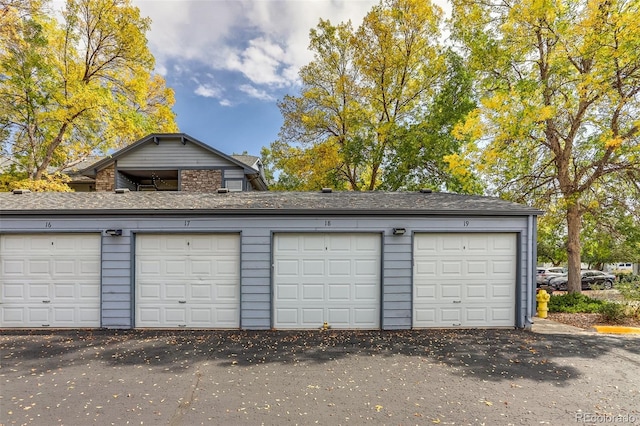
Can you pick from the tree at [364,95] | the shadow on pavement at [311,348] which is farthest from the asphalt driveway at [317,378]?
the tree at [364,95]

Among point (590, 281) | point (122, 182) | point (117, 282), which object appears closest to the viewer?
point (117, 282)

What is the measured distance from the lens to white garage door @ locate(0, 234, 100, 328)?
687cm

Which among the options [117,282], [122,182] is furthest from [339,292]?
[122,182]

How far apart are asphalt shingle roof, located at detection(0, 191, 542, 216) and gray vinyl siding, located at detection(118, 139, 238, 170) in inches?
173

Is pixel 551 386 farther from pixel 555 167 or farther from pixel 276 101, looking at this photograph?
pixel 276 101

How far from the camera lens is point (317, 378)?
444 centimetres

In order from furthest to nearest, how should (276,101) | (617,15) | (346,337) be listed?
(276,101) → (617,15) → (346,337)

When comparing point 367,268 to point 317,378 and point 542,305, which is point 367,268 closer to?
point 317,378

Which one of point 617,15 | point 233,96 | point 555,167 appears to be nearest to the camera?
point 617,15

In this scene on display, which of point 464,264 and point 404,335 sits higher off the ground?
point 464,264

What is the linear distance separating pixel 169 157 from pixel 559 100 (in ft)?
49.2

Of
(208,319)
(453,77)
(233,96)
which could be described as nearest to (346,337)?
(208,319)

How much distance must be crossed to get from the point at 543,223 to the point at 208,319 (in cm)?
1309

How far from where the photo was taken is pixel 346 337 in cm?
635
